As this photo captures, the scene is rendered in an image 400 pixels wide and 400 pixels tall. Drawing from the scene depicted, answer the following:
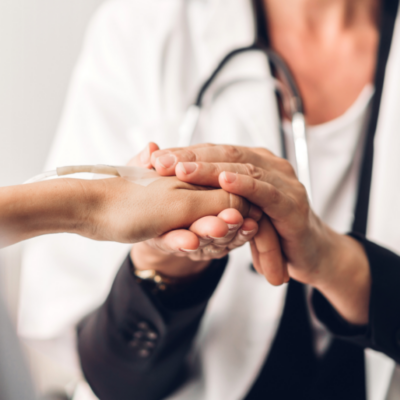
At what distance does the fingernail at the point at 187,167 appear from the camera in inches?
11.9

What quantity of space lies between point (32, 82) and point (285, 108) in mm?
426

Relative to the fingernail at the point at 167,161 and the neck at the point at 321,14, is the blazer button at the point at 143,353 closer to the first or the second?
the fingernail at the point at 167,161

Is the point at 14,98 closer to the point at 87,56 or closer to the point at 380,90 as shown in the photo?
the point at 87,56

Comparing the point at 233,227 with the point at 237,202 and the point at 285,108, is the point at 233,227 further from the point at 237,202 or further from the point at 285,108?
the point at 285,108

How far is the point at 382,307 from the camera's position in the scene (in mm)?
410

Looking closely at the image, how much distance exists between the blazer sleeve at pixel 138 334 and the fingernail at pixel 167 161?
0.49 ft

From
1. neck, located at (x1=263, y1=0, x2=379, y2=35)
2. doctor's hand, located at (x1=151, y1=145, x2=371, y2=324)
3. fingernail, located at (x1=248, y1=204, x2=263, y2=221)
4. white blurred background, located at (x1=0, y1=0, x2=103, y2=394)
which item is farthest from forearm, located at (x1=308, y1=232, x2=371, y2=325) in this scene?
neck, located at (x1=263, y1=0, x2=379, y2=35)

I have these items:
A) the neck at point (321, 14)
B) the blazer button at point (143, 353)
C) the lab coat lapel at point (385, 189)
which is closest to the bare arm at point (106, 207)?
the blazer button at point (143, 353)

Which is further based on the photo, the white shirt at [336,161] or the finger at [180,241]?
the white shirt at [336,161]

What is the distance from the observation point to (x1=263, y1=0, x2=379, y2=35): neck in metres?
0.69

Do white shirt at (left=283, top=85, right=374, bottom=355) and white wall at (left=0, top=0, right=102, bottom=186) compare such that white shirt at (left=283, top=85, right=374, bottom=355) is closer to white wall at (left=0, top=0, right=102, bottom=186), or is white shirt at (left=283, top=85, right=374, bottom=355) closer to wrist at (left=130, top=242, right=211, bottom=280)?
wrist at (left=130, top=242, right=211, bottom=280)

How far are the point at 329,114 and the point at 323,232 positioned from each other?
0.33 m

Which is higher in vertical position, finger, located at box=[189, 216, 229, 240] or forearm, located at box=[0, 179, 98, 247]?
forearm, located at box=[0, 179, 98, 247]

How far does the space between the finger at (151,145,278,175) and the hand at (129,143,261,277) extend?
2 cm
